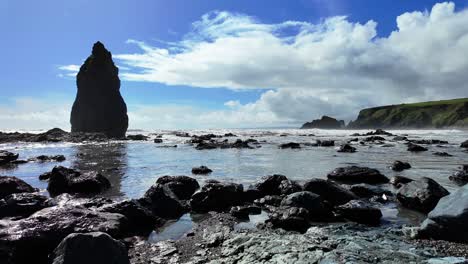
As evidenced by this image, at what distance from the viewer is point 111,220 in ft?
31.8

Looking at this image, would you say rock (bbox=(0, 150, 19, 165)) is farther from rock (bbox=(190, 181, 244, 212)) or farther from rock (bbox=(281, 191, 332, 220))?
rock (bbox=(281, 191, 332, 220))

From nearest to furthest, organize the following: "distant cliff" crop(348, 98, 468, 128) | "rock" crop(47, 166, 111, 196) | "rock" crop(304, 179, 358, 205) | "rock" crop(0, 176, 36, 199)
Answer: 1. "rock" crop(304, 179, 358, 205)
2. "rock" crop(0, 176, 36, 199)
3. "rock" crop(47, 166, 111, 196)
4. "distant cliff" crop(348, 98, 468, 128)

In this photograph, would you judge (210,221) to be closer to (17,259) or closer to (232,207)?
(232,207)

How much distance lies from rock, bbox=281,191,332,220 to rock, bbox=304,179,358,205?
5.60ft

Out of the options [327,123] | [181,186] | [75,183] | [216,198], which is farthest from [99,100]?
[327,123]

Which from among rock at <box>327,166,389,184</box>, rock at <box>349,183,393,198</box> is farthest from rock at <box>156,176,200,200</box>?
rock at <box>327,166,389,184</box>

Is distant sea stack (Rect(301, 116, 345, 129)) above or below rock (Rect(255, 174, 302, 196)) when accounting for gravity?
above

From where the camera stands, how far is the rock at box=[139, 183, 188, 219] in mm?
12023

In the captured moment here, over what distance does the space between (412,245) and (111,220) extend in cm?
729

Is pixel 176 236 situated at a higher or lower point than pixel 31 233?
lower

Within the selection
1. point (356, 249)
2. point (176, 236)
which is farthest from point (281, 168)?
point (356, 249)

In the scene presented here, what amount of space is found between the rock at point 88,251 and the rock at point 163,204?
515 cm

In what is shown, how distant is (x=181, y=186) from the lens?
15375mm

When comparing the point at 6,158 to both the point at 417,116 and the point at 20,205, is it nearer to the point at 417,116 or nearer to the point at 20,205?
the point at 20,205
